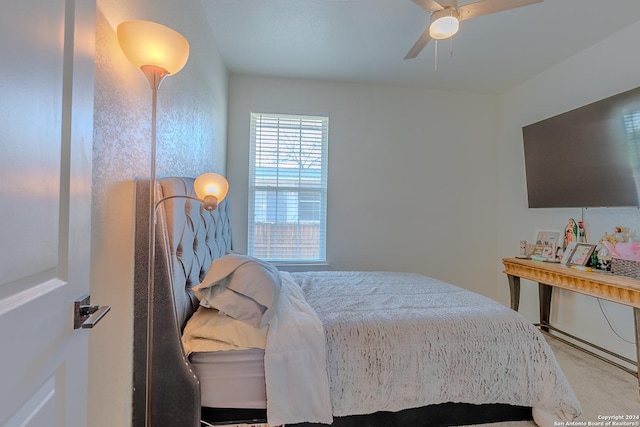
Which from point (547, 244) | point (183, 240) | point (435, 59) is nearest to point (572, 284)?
point (547, 244)

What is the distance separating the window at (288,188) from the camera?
3344 millimetres

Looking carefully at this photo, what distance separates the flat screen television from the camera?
217cm

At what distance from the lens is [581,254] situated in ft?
8.17

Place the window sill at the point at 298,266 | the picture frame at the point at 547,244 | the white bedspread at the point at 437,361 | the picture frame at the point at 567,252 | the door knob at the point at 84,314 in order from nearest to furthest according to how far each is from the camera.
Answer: the door knob at the point at 84,314 < the white bedspread at the point at 437,361 < the picture frame at the point at 567,252 < the picture frame at the point at 547,244 < the window sill at the point at 298,266

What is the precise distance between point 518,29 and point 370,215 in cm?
218

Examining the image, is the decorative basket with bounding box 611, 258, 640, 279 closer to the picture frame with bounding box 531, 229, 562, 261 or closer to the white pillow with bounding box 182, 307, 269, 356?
the picture frame with bounding box 531, 229, 562, 261

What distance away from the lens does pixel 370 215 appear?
348cm

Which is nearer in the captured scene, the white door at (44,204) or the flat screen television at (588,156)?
the white door at (44,204)

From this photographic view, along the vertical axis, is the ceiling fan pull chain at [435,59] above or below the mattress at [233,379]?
above

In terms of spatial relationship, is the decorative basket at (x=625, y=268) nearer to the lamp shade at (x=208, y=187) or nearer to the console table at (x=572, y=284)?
the console table at (x=572, y=284)

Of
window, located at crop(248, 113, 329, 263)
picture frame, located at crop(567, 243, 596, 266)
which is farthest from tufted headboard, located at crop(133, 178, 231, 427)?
picture frame, located at crop(567, 243, 596, 266)

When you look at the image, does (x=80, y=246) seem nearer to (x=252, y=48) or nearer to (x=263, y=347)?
(x=263, y=347)

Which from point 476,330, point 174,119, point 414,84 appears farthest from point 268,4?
point 476,330

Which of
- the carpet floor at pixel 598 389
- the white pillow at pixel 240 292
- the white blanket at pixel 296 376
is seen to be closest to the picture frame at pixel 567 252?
the carpet floor at pixel 598 389
